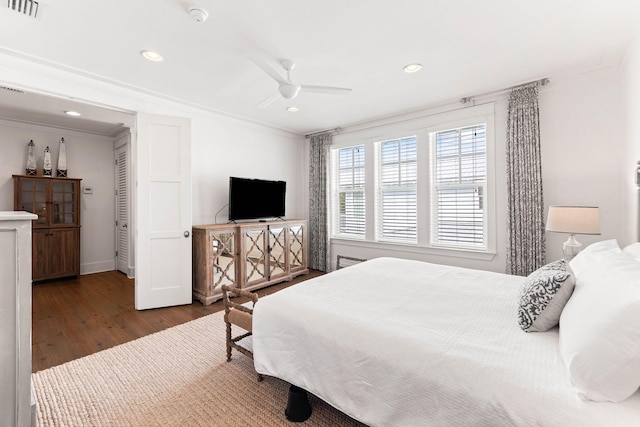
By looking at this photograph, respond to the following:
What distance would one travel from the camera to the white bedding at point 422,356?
3.27 feet

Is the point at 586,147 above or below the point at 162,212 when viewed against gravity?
above

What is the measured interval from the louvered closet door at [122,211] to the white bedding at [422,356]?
458cm

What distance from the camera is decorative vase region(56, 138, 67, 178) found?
4891 mm

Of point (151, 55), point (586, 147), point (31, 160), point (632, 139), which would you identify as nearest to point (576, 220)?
point (632, 139)

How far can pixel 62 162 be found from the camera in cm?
491

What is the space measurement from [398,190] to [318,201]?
1493mm

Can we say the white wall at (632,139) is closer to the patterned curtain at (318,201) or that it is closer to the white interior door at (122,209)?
the patterned curtain at (318,201)

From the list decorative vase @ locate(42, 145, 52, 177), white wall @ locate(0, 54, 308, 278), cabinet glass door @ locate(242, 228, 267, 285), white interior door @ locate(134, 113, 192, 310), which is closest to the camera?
white wall @ locate(0, 54, 308, 278)

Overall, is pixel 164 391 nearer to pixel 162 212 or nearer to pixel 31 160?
pixel 162 212

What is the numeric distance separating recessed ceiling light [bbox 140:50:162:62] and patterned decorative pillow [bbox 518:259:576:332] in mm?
3307

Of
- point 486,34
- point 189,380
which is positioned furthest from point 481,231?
point 189,380

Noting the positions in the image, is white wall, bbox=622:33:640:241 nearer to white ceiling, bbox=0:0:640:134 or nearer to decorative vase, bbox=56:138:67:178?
white ceiling, bbox=0:0:640:134

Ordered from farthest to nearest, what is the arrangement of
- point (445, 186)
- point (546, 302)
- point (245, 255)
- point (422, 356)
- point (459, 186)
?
point (245, 255)
point (445, 186)
point (459, 186)
point (546, 302)
point (422, 356)

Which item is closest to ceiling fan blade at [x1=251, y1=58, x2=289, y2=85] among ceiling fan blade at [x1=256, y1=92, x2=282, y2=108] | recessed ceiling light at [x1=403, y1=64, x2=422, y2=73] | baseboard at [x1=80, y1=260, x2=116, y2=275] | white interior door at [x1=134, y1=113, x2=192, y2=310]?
ceiling fan blade at [x1=256, y1=92, x2=282, y2=108]
